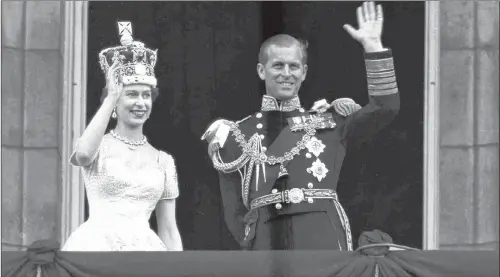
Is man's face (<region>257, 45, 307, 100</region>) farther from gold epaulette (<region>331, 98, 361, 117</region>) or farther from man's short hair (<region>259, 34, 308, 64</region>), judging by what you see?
gold epaulette (<region>331, 98, 361, 117</region>)

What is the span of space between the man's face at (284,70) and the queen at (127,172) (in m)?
0.51

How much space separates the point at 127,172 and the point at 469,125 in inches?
83.6

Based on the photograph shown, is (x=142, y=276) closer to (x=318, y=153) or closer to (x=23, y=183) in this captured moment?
(x=318, y=153)

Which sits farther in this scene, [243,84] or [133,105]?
[243,84]

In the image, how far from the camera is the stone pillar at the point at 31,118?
11297 millimetres

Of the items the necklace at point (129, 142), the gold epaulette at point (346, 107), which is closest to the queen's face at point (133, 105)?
the necklace at point (129, 142)

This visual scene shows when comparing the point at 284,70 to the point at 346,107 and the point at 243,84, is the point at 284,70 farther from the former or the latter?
the point at 243,84

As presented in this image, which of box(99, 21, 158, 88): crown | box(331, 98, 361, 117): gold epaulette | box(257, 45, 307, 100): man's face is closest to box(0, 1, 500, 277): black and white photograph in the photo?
box(99, 21, 158, 88): crown

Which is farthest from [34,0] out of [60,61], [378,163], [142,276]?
[142,276]

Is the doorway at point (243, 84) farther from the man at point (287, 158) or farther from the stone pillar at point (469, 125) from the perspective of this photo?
the man at point (287, 158)

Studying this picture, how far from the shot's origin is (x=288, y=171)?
1007cm

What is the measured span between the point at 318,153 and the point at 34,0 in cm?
214

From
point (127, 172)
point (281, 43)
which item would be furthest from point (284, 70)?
point (127, 172)

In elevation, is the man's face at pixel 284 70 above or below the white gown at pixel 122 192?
above
